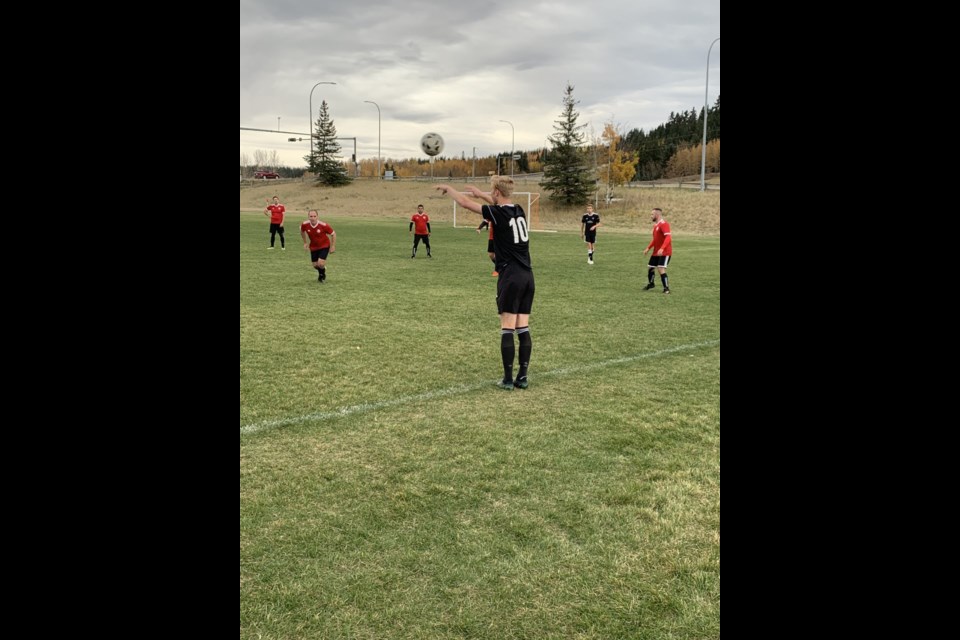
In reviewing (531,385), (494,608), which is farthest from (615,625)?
(531,385)

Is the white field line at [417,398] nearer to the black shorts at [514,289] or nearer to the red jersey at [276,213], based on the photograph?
the black shorts at [514,289]

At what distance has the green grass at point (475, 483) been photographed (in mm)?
3307

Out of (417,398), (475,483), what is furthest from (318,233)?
(475,483)

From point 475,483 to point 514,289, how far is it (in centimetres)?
295

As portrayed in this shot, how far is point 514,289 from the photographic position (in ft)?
24.0

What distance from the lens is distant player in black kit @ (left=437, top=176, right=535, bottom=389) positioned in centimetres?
723

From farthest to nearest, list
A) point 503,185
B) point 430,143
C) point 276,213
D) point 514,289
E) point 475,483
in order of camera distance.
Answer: point 430,143 < point 276,213 < point 514,289 < point 503,185 < point 475,483

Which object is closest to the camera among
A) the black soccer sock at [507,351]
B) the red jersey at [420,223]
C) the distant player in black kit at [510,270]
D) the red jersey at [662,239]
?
the distant player in black kit at [510,270]

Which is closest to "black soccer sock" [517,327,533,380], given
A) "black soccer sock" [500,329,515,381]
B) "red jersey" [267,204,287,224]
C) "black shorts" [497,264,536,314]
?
"black soccer sock" [500,329,515,381]

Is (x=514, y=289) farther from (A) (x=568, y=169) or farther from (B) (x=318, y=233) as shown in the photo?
(A) (x=568, y=169)

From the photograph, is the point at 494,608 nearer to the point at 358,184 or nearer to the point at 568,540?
the point at 568,540

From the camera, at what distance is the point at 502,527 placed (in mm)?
4152

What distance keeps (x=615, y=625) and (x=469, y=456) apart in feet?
7.61

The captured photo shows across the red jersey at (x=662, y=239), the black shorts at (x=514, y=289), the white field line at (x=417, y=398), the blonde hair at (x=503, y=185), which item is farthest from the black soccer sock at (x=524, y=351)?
the red jersey at (x=662, y=239)
